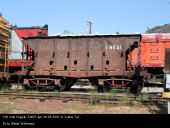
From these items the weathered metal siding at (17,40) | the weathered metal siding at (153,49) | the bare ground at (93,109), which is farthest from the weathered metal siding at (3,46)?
the weathered metal siding at (153,49)

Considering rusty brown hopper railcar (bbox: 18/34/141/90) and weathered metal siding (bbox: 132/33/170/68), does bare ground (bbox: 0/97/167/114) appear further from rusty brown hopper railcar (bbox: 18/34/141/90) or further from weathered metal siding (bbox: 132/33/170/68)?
weathered metal siding (bbox: 132/33/170/68)

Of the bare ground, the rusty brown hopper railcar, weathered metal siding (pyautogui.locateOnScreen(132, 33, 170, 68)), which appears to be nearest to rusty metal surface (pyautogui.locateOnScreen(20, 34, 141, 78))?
the rusty brown hopper railcar

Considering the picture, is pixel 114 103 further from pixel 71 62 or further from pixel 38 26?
pixel 38 26

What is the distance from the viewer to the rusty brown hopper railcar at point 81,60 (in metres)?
9.62

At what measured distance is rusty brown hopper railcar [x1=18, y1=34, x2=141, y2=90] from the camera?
31.6 feet

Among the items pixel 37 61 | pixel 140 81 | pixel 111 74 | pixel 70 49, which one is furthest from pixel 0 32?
pixel 140 81

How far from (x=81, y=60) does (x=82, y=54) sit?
0.34 m

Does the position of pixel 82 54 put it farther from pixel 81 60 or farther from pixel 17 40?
pixel 17 40

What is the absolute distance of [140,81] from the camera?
31.4 ft

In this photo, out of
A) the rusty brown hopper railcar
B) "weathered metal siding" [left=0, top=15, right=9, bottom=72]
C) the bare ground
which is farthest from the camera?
"weathered metal siding" [left=0, top=15, right=9, bottom=72]

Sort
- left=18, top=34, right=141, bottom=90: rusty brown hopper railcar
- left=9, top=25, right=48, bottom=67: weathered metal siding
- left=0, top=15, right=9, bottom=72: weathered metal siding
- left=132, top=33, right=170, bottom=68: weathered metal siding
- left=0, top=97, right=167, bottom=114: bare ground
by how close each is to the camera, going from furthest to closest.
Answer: left=132, top=33, right=170, bottom=68: weathered metal siding
left=9, top=25, right=48, bottom=67: weathered metal siding
left=0, top=15, right=9, bottom=72: weathered metal siding
left=18, top=34, right=141, bottom=90: rusty brown hopper railcar
left=0, top=97, right=167, bottom=114: bare ground

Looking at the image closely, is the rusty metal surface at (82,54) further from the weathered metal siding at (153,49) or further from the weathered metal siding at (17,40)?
the weathered metal siding at (153,49)

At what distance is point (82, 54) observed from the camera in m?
10.0

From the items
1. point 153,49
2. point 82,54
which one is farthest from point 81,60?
point 153,49
